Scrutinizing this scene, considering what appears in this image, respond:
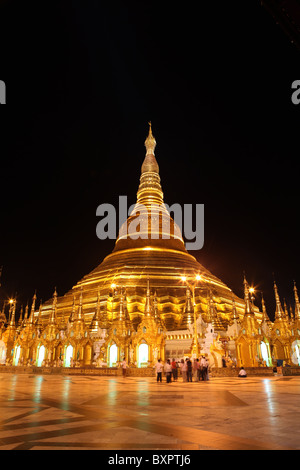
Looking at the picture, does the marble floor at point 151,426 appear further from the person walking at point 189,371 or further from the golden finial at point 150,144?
the golden finial at point 150,144

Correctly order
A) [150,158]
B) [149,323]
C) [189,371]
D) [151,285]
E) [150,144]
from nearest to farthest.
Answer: [189,371] < [149,323] < [151,285] < [150,158] < [150,144]

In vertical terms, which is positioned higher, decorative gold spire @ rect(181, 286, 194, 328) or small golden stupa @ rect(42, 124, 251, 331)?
small golden stupa @ rect(42, 124, 251, 331)

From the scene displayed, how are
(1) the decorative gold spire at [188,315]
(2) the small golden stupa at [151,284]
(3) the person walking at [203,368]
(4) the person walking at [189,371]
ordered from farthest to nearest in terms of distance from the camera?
(2) the small golden stupa at [151,284] → (1) the decorative gold spire at [188,315] → (3) the person walking at [203,368] → (4) the person walking at [189,371]

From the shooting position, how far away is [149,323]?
2623 cm

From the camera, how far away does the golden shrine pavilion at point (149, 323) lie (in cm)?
2564

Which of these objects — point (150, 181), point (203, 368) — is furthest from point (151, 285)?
point (150, 181)

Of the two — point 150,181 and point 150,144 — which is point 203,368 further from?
point 150,144

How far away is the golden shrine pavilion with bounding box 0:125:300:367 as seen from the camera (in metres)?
25.6

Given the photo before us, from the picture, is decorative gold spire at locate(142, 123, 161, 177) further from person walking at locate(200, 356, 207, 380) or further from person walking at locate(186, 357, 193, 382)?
person walking at locate(186, 357, 193, 382)

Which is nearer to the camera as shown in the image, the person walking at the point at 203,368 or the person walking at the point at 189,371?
the person walking at the point at 189,371

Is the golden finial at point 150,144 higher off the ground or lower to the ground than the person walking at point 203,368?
higher

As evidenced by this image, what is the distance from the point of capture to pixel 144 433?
4531 mm

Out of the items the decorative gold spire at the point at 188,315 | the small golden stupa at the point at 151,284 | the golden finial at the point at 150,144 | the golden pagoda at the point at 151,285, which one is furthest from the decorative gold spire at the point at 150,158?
the decorative gold spire at the point at 188,315

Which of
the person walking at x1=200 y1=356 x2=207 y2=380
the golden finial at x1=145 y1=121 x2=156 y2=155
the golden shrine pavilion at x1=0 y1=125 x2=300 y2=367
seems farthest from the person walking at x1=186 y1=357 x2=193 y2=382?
the golden finial at x1=145 y1=121 x2=156 y2=155
